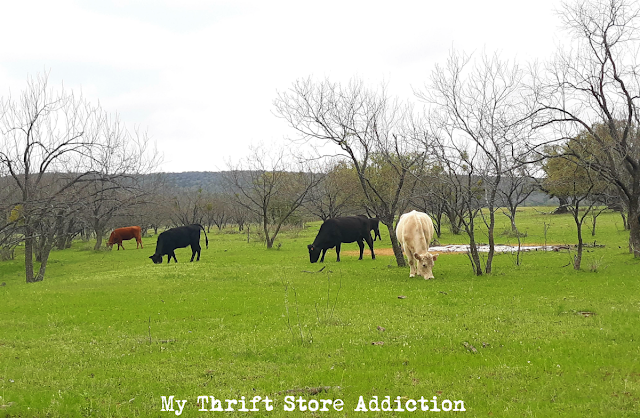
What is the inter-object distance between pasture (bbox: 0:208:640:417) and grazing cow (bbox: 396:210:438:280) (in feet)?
2.66

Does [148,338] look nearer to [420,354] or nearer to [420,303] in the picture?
[420,354]

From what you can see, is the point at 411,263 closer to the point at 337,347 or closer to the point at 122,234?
the point at 337,347

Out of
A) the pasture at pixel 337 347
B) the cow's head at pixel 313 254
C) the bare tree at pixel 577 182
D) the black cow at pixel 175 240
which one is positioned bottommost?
the pasture at pixel 337 347

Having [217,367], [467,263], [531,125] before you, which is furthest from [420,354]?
[467,263]

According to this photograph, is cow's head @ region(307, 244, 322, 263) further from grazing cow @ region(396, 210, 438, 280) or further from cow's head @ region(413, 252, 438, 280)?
cow's head @ region(413, 252, 438, 280)

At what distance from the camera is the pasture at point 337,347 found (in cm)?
614

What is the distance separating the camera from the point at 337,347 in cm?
855

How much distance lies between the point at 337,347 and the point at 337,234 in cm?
1720

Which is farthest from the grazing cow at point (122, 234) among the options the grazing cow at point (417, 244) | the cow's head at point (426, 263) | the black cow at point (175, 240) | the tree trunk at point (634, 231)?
the tree trunk at point (634, 231)

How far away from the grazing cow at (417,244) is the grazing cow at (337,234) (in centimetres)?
587

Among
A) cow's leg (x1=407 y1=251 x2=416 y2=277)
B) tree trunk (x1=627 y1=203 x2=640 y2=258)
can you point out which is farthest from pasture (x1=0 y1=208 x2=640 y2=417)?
tree trunk (x1=627 y1=203 x2=640 y2=258)

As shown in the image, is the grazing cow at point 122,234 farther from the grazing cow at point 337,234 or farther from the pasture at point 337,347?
the pasture at point 337,347

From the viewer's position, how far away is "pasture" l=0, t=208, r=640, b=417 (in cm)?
614

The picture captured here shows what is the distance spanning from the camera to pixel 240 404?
6.09 metres
